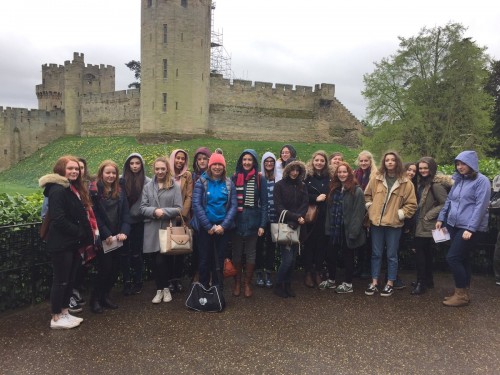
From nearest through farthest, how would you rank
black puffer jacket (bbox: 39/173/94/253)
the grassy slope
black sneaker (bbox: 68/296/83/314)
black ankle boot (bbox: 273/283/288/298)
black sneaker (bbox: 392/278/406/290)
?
black puffer jacket (bbox: 39/173/94/253) → black sneaker (bbox: 68/296/83/314) → black ankle boot (bbox: 273/283/288/298) → black sneaker (bbox: 392/278/406/290) → the grassy slope

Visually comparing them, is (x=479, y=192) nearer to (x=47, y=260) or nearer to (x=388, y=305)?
(x=388, y=305)

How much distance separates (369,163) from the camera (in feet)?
21.2

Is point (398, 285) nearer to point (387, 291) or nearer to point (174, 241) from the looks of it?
point (387, 291)

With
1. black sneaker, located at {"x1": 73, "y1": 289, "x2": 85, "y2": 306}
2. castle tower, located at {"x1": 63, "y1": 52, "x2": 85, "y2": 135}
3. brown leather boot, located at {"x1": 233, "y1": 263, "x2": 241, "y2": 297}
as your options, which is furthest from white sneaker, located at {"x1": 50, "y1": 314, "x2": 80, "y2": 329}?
castle tower, located at {"x1": 63, "y1": 52, "x2": 85, "y2": 135}

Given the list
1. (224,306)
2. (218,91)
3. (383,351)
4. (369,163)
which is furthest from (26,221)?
(218,91)

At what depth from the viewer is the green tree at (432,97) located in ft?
75.9

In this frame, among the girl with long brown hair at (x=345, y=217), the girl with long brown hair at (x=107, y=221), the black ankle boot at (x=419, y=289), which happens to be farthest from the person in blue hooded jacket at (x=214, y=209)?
the black ankle boot at (x=419, y=289)

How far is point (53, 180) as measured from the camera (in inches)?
175

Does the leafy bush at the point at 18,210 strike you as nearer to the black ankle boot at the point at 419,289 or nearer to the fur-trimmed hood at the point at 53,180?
the fur-trimmed hood at the point at 53,180

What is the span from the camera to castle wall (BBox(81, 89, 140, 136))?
1544 inches

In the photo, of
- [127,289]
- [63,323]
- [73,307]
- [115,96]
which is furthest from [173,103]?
[63,323]

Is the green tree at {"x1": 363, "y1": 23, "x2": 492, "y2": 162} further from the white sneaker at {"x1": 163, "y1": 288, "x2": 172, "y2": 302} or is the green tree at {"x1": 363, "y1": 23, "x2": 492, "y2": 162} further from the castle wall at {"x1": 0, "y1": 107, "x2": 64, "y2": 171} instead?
the castle wall at {"x1": 0, "y1": 107, "x2": 64, "y2": 171}

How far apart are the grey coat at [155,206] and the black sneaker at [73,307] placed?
Answer: 1053 millimetres

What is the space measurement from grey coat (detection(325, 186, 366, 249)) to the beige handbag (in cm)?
226
